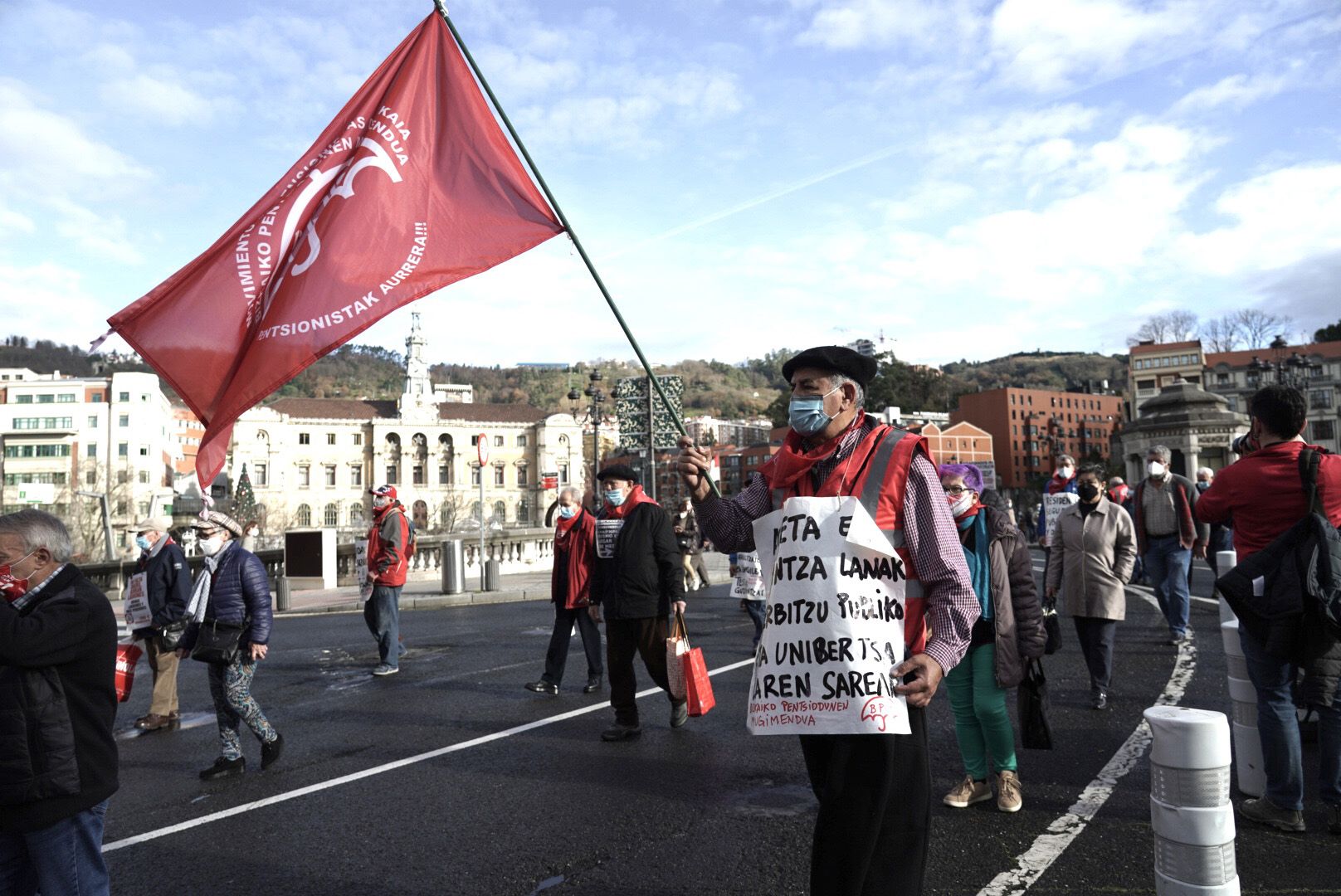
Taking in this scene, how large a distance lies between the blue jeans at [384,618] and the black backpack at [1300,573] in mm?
7849

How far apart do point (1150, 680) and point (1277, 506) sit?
13.2ft

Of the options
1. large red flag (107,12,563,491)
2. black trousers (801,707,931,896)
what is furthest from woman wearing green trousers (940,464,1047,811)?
large red flag (107,12,563,491)

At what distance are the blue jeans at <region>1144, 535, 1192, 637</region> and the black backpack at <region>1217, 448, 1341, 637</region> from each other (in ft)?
19.8

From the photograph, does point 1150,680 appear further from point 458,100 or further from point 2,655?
point 2,655

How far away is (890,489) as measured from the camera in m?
2.95

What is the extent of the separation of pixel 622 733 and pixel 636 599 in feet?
3.11

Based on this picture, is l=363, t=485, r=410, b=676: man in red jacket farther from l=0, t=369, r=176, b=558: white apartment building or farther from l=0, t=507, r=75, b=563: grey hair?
l=0, t=369, r=176, b=558: white apartment building

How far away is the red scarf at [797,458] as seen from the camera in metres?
3.10

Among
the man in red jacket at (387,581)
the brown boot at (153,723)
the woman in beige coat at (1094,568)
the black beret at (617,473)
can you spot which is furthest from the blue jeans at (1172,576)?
the brown boot at (153,723)

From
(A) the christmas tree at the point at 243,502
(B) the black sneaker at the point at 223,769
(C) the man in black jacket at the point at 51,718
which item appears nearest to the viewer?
(C) the man in black jacket at the point at 51,718

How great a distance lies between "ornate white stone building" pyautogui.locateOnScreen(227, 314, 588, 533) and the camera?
395ft

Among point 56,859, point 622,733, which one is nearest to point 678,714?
point 622,733

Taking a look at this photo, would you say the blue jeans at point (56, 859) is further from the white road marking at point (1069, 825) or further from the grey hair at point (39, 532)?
the white road marking at point (1069, 825)

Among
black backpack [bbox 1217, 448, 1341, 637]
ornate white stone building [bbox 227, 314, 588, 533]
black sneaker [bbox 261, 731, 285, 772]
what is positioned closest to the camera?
black backpack [bbox 1217, 448, 1341, 637]
